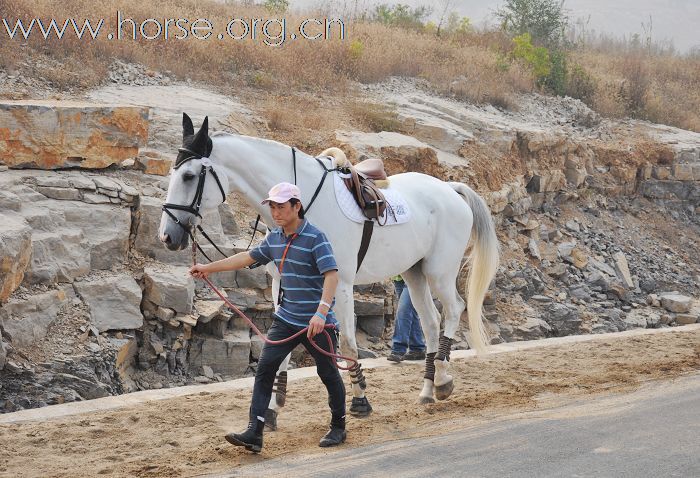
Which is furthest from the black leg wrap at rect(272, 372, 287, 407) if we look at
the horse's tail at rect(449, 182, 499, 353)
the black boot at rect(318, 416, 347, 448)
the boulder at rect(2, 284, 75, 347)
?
the boulder at rect(2, 284, 75, 347)

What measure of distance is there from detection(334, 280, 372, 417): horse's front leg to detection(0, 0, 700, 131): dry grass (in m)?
9.21

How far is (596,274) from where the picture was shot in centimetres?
1700

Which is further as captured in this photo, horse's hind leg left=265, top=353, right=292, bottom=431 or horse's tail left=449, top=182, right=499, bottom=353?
horse's tail left=449, top=182, right=499, bottom=353

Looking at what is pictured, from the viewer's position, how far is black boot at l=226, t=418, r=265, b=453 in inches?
226

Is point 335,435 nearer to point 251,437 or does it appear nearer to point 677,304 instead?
point 251,437

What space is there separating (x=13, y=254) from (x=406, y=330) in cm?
414

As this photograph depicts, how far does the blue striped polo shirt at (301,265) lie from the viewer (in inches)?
225

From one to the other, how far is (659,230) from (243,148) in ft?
52.9

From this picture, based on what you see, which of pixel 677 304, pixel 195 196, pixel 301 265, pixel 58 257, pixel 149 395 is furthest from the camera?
pixel 677 304

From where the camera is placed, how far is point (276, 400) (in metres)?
6.82

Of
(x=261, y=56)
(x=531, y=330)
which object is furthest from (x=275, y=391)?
(x=261, y=56)

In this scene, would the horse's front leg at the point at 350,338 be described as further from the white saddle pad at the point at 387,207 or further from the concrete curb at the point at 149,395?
the concrete curb at the point at 149,395

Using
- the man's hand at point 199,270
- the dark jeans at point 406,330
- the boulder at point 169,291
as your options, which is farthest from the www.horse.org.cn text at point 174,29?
the man's hand at point 199,270

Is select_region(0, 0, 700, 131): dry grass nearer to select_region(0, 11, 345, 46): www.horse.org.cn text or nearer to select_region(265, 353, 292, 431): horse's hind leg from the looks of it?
select_region(0, 11, 345, 46): www.horse.org.cn text
